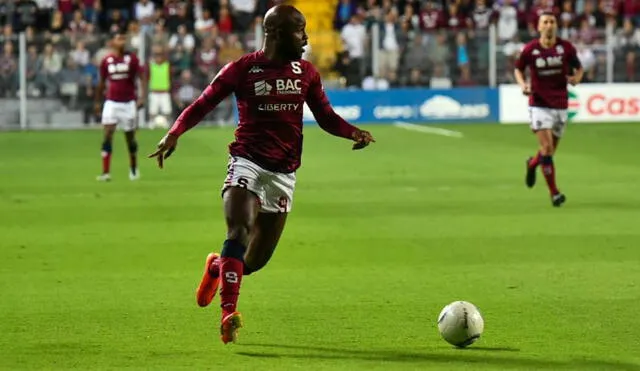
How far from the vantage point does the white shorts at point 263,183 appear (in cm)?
852

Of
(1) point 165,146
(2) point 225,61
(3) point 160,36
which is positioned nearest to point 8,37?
(3) point 160,36

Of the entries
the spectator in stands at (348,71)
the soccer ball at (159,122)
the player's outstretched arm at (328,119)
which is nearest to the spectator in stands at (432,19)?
the spectator in stands at (348,71)

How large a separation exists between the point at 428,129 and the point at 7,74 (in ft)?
35.8

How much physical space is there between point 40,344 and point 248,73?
2.09m

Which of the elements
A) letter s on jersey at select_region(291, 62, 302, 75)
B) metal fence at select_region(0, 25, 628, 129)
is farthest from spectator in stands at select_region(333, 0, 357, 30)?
letter s on jersey at select_region(291, 62, 302, 75)

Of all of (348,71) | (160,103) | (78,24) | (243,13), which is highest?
(243,13)

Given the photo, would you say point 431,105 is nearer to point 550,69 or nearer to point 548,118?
point 550,69

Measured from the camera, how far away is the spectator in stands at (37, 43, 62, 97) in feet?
116

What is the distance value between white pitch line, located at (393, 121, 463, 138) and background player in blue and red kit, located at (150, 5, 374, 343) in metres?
22.4

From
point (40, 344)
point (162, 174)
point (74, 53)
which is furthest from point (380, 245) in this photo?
point (74, 53)

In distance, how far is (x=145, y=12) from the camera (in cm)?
3812

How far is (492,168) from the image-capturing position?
22.8 meters

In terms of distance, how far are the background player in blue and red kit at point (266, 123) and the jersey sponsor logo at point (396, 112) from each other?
27397 millimetres

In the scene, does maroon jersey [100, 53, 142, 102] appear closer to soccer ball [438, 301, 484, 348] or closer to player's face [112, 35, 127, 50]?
player's face [112, 35, 127, 50]
